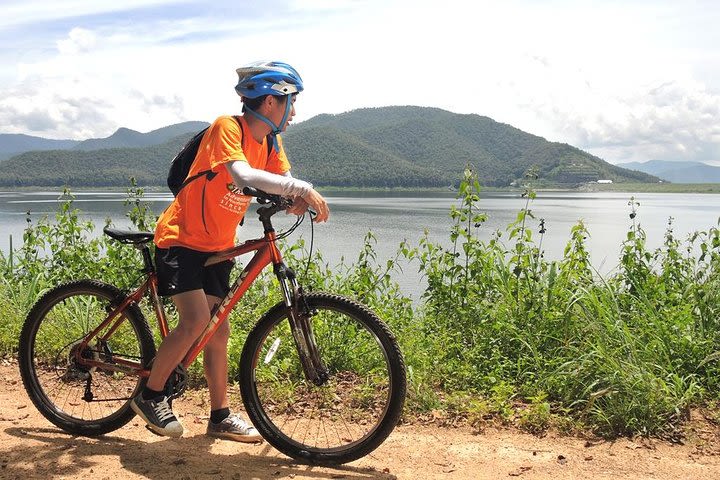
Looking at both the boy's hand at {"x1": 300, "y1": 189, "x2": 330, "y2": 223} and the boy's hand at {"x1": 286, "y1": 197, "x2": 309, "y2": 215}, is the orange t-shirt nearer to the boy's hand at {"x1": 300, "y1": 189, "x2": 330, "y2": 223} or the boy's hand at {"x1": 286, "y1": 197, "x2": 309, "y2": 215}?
the boy's hand at {"x1": 286, "y1": 197, "x2": 309, "y2": 215}

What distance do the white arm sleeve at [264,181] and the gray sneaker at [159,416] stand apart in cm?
136

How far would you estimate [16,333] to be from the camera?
223 inches

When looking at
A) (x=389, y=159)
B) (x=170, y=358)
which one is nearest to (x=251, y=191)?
(x=170, y=358)

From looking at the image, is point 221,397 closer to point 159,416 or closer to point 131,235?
point 159,416

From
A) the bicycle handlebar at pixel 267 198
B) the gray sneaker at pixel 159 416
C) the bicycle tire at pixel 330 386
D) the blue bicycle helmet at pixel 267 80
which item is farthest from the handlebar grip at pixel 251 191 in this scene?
the gray sneaker at pixel 159 416

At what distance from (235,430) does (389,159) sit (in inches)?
4240

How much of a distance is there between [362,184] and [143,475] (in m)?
88.1

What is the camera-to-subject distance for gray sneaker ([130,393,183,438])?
11.4 ft

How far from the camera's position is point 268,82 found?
3229mm

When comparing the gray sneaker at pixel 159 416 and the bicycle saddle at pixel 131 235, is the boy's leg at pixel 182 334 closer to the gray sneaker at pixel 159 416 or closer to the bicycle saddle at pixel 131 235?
the gray sneaker at pixel 159 416

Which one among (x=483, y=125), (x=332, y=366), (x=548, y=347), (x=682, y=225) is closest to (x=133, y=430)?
(x=332, y=366)

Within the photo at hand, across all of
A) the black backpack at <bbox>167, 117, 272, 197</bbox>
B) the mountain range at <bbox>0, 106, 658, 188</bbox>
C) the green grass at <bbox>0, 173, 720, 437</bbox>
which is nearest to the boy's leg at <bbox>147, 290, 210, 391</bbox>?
the black backpack at <bbox>167, 117, 272, 197</bbox>

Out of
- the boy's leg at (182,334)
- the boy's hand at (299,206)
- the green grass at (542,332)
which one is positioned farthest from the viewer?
the green grass at (542,332)

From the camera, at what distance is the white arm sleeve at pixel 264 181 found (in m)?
3.01
